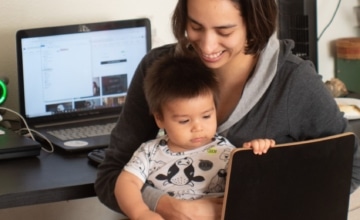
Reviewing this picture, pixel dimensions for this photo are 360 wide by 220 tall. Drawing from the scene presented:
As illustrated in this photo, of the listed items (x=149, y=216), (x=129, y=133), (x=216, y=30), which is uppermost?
(x=216, y=30)

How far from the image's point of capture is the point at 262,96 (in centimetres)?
146

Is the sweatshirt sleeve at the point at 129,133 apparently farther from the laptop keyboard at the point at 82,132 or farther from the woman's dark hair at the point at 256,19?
the laptop keyboard at the point at 82,132

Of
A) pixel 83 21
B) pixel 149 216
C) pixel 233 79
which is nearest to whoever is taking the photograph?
pixel 149 216

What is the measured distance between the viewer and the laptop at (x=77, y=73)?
78.0 inches

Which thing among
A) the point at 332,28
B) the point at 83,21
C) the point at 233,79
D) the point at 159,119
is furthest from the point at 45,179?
the point at 332,28

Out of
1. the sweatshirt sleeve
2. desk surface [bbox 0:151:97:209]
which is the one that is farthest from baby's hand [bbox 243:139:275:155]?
desk surface [bbox 0:151:97:209]

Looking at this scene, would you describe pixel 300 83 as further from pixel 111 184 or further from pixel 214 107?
pixel 111 184

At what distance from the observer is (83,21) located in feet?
7.11

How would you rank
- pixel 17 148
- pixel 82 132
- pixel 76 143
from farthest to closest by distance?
pixel 82 132, pixel 76 143, pixel 17 148

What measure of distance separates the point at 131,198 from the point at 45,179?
28 cm

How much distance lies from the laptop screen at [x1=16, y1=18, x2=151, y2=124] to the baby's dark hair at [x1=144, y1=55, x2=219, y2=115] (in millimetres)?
625

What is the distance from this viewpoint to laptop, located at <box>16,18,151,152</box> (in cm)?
198

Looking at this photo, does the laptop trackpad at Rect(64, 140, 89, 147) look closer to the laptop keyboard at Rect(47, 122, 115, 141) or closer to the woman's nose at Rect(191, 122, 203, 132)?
the laptop keyboard at Rect(47, 122, 115, 141)

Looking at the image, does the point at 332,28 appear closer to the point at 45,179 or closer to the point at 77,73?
the point at 77,73
